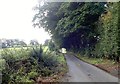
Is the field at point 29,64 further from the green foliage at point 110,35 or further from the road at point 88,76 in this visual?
the green foliage at point 110,35

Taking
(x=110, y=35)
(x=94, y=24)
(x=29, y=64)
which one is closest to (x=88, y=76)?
(x=29, y=64)


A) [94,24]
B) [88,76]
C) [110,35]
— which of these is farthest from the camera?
[94,24]

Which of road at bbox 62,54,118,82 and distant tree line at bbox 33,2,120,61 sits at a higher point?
distant tree line at bbox 33,2,120,61

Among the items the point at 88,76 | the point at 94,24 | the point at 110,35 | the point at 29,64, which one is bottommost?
the point at 88,76

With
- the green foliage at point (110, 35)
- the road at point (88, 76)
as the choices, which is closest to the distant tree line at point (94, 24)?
the green foliage at point (110, 35)

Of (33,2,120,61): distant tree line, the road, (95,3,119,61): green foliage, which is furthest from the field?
(33,2,120,61): distant tree line

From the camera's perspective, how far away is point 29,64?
1530 centimetres

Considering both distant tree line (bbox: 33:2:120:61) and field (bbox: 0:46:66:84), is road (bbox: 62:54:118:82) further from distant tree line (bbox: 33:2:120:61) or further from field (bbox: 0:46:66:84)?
distant tree line (bbox: 33:2:120:61)

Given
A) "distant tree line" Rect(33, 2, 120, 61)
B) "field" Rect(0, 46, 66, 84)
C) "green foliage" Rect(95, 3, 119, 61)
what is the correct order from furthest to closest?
"distant tree line" Rect(33, 2, 120, 61), "green foliage" Rect(95, 3, 119, 61), "field" Rect(0, 46, 66, 84)

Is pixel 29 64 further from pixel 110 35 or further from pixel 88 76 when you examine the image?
pixel 110 35

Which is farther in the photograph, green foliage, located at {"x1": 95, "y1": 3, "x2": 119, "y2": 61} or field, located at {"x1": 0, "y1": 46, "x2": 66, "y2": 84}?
green foliage, located at {"x1": 95, "y1": 3, "x2": 119, "y2": 61}

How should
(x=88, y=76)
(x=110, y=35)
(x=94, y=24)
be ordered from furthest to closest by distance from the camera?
→ (x=94, y=24), (x=110, y=35), (x=88, y=76)

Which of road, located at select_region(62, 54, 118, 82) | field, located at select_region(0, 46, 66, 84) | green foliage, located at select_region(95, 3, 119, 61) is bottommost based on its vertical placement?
road, located at select_region(62, 54, 118, 82)

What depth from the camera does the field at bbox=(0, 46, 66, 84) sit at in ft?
42.2
